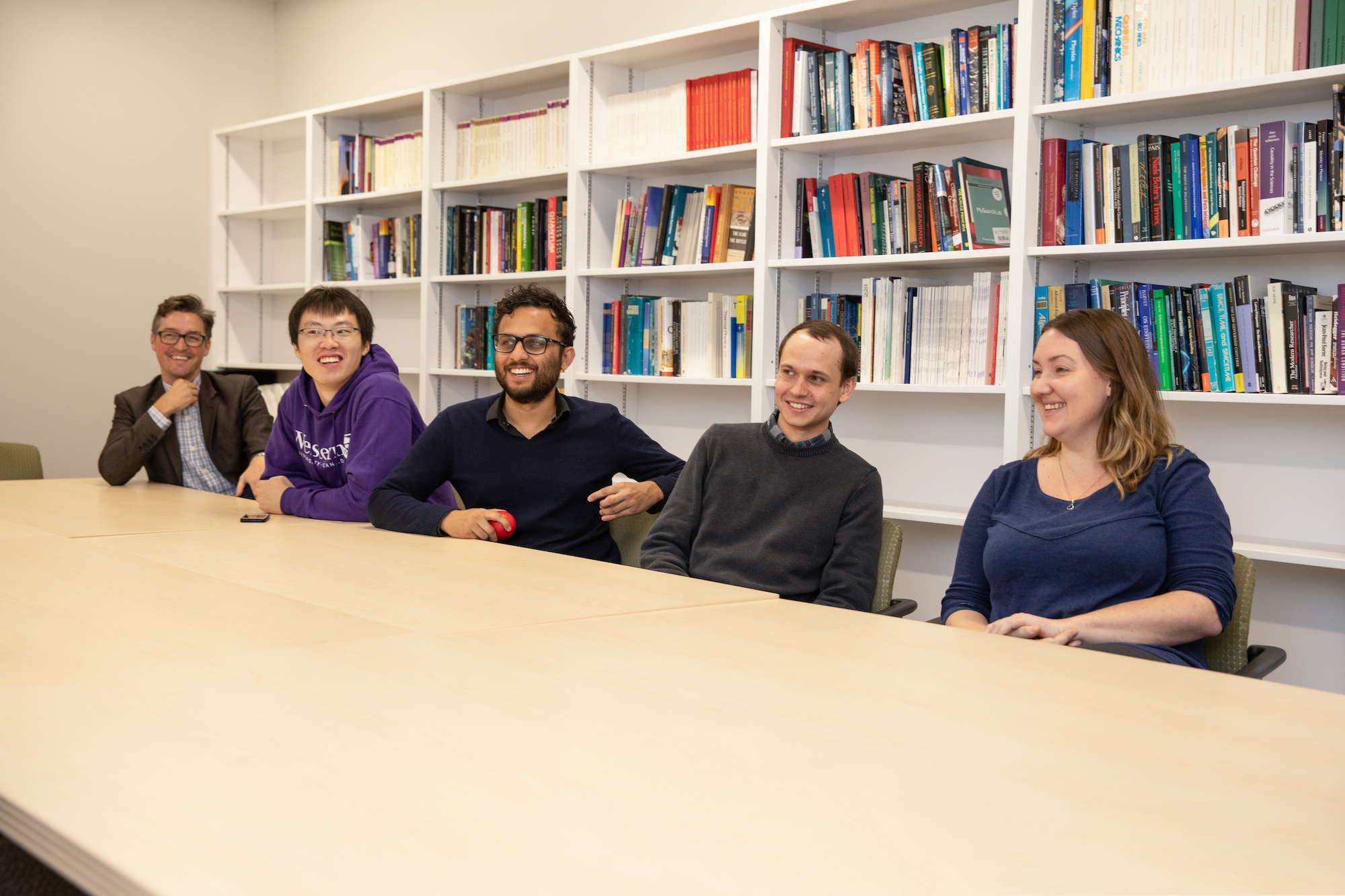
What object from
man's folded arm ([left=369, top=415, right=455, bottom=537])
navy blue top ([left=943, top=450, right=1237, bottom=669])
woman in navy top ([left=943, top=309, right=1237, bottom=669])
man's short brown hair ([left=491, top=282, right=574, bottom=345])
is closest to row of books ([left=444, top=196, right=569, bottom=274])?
man's short brown hair ([left=491, top=282, right=574, bottom=345])

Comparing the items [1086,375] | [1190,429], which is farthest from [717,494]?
[1190,429]

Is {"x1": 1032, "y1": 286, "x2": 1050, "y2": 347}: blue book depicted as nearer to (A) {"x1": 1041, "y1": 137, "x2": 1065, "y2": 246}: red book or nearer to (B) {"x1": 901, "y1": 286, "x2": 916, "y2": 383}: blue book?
(A) {"x1": 1041, "y1": 137, "x2": 1065, "y2": 246}: red book

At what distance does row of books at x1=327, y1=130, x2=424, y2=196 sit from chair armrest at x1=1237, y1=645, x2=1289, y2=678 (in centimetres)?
359

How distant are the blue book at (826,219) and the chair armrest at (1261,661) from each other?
1806 mm

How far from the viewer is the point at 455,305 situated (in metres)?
4.59

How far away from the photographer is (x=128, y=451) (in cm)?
304

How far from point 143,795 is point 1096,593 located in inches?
60.3

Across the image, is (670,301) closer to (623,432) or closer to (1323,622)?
(623,432)

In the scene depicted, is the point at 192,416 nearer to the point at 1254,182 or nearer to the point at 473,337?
the point at 473,337

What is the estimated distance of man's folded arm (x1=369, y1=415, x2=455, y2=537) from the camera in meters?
2.31

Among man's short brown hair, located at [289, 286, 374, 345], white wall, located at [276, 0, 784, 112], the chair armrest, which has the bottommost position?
the chair armrest

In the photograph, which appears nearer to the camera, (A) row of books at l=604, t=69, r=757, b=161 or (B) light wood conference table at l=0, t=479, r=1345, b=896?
(B) light wood conference table at l=0, t=479, r=1345, b=896

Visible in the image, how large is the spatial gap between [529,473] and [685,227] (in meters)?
1.52

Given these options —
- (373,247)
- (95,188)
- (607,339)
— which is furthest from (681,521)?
(95,188)
